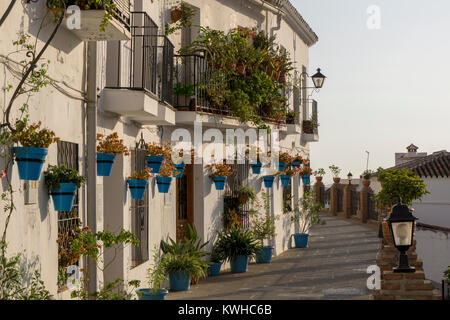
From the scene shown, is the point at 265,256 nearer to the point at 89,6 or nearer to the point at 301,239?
the point at 301,239

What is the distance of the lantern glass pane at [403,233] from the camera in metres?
7.74

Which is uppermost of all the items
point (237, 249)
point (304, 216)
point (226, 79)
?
point (226, 79)

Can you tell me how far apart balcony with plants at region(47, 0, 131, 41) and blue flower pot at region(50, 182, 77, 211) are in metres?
1.80

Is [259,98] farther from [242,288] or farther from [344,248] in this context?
[344,248]

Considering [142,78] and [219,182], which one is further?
[219,182]

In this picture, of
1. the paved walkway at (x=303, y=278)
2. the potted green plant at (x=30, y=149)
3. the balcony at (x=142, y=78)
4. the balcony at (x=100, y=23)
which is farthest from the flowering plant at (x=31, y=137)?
the paved walkway at (x=303, y=278)

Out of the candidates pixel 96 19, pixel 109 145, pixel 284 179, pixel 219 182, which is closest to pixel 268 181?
pixel 284 179

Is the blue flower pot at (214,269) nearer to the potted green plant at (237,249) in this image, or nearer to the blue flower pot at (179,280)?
the potted green plant at (237,249)

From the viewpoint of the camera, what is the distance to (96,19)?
7586 mm

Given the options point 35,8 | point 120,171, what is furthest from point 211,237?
point 35,8

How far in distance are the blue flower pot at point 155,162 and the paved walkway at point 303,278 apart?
7.48 feet

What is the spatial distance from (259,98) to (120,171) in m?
5.98

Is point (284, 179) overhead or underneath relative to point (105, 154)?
underneath

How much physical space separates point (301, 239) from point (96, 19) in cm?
1512
